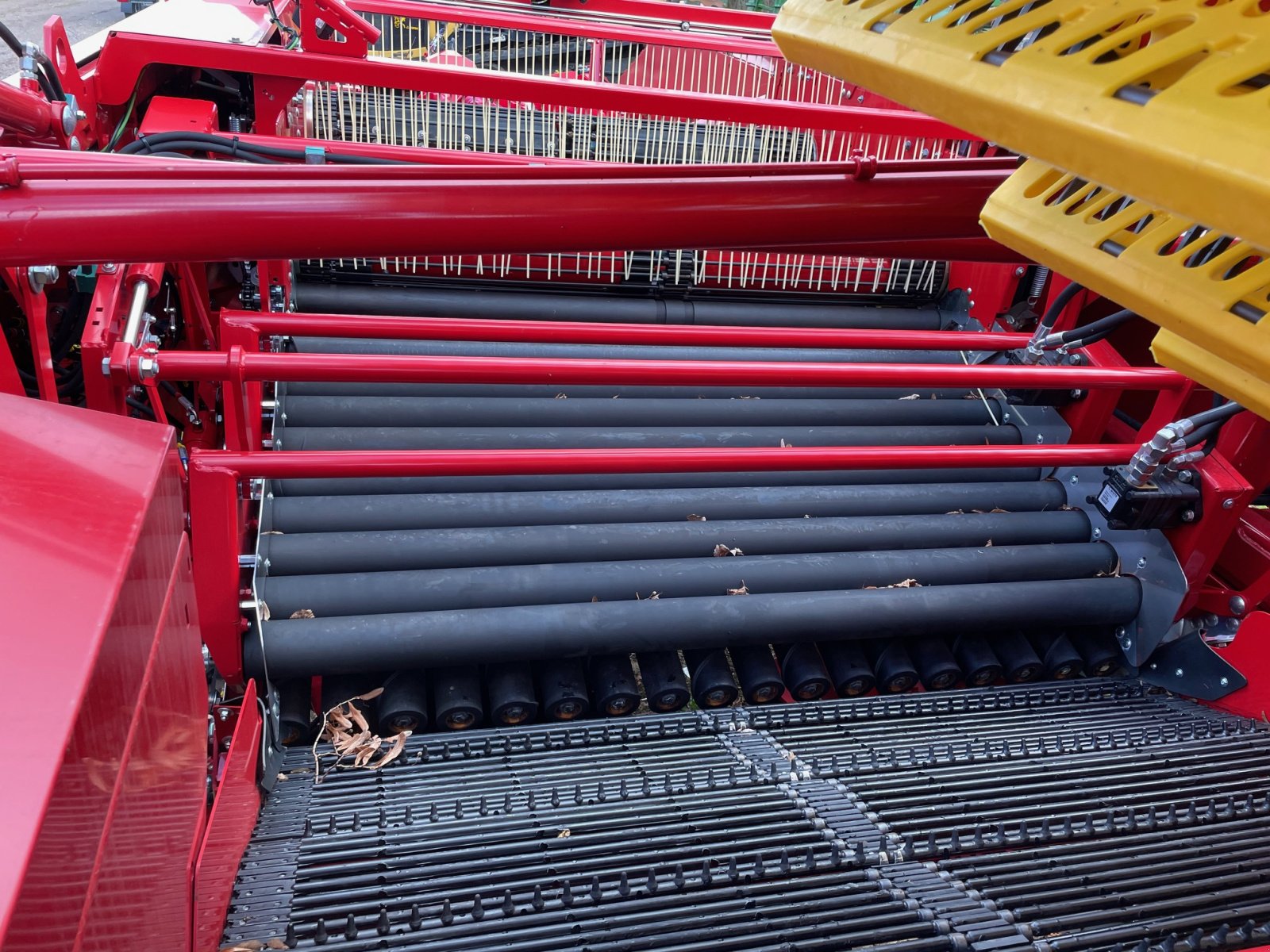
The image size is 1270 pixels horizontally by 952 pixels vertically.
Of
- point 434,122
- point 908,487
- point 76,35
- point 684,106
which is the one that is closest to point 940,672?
point 908,487

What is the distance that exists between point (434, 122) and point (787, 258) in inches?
81.2

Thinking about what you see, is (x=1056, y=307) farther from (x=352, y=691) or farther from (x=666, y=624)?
(x=352, y=691)

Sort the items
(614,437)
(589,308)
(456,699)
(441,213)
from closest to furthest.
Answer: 1. (441,213)
2. (456,699)
3. (614,437)
4. (589,308)

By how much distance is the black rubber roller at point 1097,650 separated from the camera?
3.16 metres

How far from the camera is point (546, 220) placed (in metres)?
1.72

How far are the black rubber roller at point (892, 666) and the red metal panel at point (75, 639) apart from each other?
87.6 inches

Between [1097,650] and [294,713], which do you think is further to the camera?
[1097,650]

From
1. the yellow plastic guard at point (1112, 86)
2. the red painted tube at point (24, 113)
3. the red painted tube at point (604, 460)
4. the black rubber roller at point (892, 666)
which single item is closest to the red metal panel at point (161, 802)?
the red painted tube at point (604, 460)

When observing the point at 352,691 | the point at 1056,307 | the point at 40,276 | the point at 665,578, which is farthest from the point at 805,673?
the point at 40,276

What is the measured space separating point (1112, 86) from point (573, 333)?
79.7 inches

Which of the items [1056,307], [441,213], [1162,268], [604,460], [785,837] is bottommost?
[785,837]

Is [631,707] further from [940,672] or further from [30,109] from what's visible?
[30,109]

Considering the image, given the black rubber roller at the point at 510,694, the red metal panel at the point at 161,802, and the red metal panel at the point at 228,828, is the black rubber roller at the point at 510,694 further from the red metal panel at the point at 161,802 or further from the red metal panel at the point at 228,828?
the red metal panel at the point at 161,802

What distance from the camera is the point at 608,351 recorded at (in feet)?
13.9
